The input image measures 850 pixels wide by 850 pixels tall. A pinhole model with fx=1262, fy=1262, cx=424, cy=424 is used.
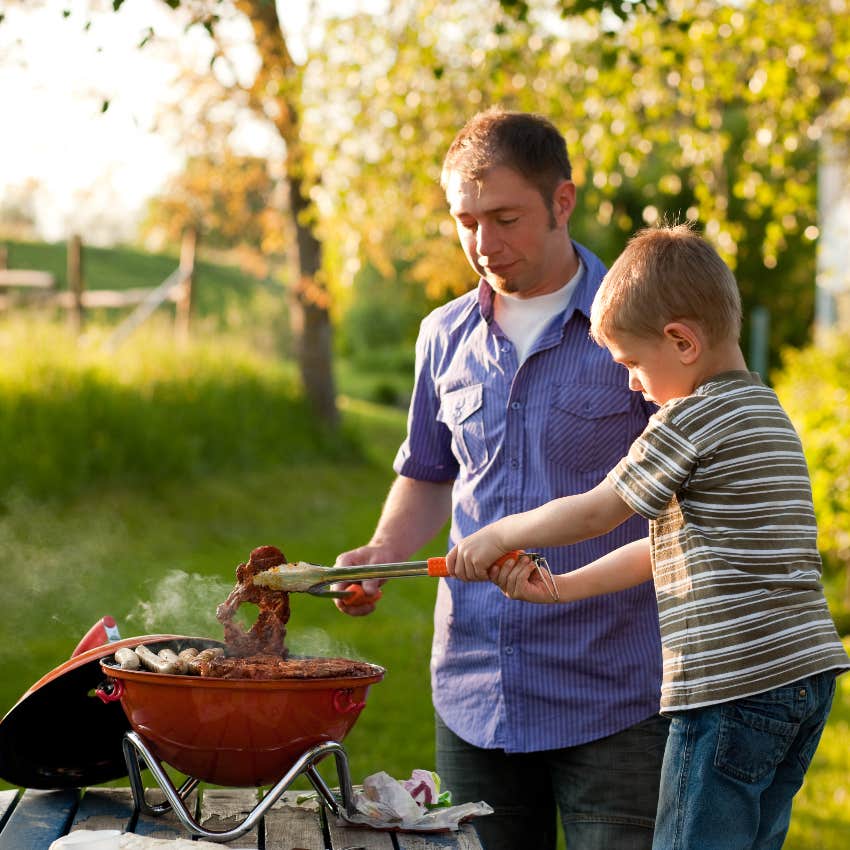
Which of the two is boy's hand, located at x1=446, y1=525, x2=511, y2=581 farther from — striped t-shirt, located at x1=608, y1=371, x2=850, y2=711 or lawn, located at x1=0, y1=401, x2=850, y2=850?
lawn, located at x1=0, y1=401, x2=850, y2=850

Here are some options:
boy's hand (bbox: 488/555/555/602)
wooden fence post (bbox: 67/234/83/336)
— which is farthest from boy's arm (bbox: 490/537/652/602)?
wooden fence post (bbox: 67/234/83/336)

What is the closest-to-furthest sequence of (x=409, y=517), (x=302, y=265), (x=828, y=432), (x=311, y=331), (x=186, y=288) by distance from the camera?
(x=409, y=517) < (x=828, y=432) < (x=186, y=288) < (x=302, y=265) < (x=311, y=331)

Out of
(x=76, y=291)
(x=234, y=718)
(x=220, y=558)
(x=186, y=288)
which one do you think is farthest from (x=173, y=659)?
(x=186, y=288)

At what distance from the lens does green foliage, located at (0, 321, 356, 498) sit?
9117 mm

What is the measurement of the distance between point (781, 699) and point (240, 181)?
37.3 ft

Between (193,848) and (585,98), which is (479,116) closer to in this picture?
(193,848)

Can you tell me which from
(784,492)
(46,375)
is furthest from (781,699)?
(46,375)

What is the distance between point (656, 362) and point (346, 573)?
0.68m

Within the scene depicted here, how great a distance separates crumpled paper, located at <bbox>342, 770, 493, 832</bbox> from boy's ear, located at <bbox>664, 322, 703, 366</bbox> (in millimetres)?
932

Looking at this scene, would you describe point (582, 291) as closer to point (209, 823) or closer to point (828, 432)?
point (209, 823)

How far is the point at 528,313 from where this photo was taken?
279cm

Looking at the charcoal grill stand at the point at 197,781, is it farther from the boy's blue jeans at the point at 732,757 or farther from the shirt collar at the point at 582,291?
the shirt collar at the point at 582,291

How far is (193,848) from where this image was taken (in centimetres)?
205

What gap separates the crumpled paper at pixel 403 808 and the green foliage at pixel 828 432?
19.2 ft
